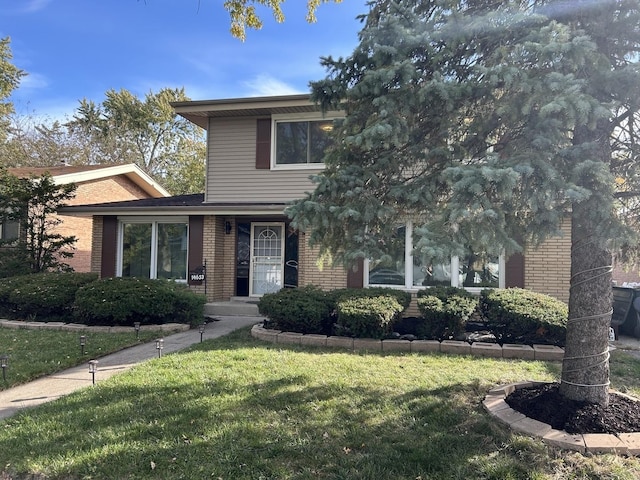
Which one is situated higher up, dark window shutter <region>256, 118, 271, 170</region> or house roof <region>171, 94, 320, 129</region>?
house roof <region>171, 94, 320, 129</region>

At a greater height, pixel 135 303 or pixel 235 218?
pixel 235 218

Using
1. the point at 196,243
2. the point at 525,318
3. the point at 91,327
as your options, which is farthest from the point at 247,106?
the point at 525,318

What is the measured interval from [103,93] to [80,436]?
3380cm

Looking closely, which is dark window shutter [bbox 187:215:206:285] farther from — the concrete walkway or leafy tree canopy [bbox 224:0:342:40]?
leafy tree canopy [bbox 224:0:342:40]

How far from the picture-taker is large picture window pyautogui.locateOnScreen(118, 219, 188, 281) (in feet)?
37.9

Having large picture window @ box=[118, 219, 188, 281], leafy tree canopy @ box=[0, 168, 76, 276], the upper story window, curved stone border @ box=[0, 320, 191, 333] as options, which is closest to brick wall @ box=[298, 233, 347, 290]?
the upper story window

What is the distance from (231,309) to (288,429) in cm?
674

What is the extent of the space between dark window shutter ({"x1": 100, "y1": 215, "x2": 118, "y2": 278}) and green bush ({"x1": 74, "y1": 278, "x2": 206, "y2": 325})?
2823 millimetres

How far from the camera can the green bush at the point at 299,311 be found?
730 cm

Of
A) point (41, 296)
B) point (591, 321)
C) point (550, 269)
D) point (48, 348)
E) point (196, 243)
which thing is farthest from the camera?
point (196, 243)

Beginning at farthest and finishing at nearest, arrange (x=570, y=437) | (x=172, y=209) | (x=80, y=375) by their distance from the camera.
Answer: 1. (x=172, y=209)
2. (x=80, y=375)
3. (x=570, y=437)

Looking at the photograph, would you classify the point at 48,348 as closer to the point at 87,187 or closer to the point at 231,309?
the point at 231,309

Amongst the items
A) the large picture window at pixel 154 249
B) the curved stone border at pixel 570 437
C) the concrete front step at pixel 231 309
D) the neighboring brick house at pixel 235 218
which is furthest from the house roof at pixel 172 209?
the curved stone border at pixel 570 437

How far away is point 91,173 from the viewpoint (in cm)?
1595
